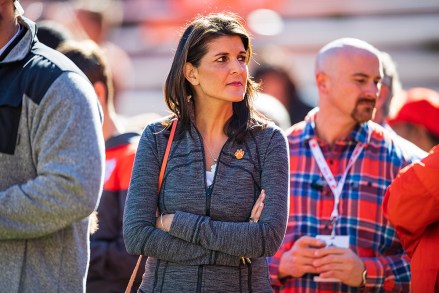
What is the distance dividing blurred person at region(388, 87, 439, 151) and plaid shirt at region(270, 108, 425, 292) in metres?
1.34

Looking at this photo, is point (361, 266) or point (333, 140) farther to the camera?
point (333, 140)

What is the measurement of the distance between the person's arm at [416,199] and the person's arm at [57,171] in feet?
4.95

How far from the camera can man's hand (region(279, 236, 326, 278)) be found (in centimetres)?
526

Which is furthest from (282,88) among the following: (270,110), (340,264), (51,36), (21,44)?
(21,44)

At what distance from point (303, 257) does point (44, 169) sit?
6.87 feet

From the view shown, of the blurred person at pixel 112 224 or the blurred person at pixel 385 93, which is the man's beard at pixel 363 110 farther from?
the blurred person at pixel 112 224

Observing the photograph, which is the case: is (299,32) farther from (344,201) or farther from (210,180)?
(210,180)

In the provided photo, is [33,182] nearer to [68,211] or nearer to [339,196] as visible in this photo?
[68,211]

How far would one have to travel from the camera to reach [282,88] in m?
8.52

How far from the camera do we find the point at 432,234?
4504 mm

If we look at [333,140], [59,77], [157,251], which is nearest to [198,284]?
[157,251]

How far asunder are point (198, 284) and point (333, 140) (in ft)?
6.40

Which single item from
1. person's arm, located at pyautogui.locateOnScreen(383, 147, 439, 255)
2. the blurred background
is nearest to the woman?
person's arm, located at pyautogui.locateOnScreen(383, 147, 439, 255)

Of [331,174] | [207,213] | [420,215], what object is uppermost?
[331,174]
